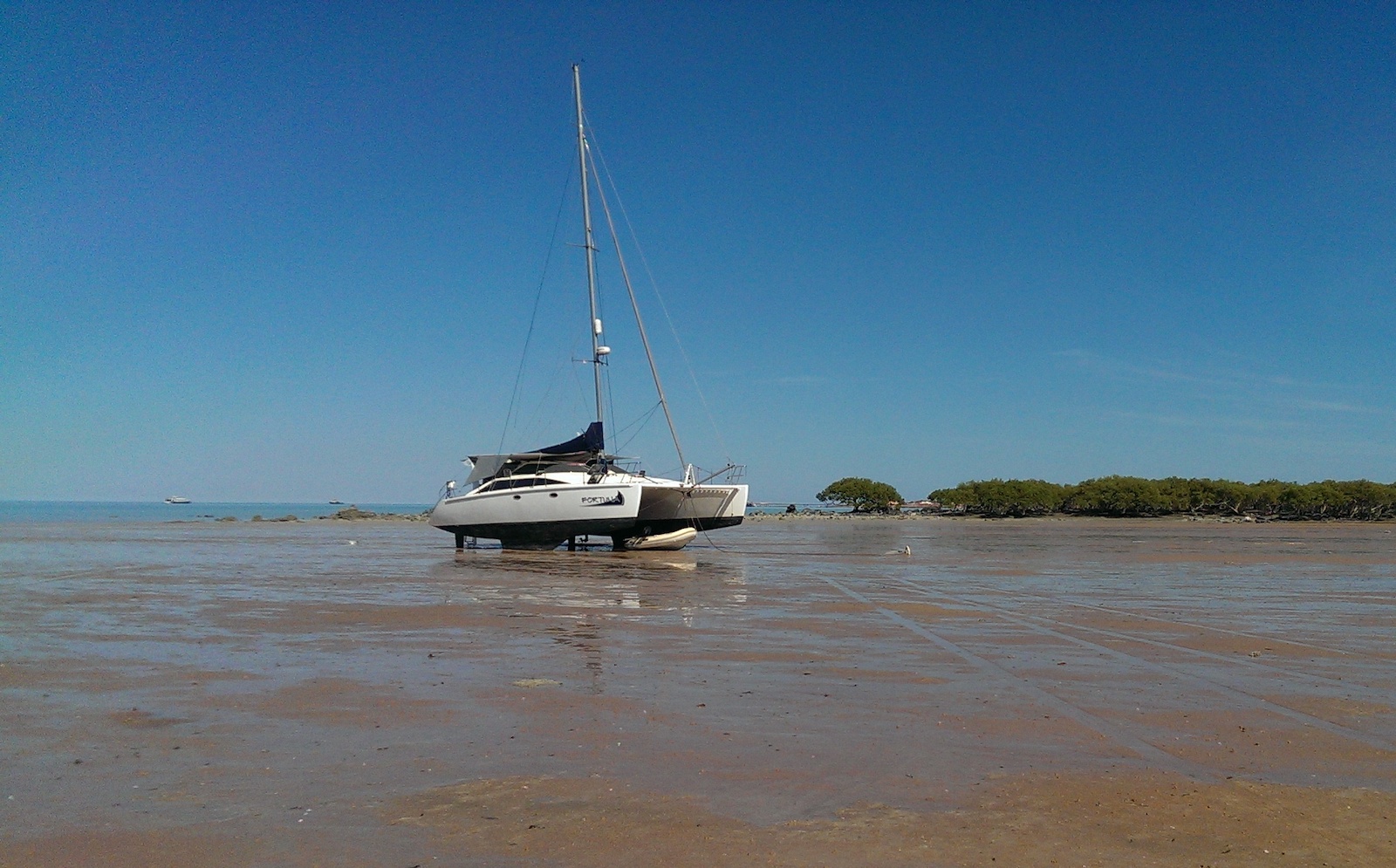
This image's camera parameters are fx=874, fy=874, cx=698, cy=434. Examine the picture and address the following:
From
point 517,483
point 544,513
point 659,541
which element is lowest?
point 659,541

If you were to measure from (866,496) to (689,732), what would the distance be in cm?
8797

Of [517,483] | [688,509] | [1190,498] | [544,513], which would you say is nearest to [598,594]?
[544,513]

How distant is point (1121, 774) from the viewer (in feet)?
16.9

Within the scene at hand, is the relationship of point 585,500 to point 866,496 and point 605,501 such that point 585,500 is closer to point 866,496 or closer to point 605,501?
point 605,501

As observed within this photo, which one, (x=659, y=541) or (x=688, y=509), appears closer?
(x=688, y=509)

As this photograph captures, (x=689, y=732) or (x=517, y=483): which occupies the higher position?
(x=517, y=483)

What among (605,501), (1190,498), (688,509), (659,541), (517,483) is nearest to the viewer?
(605,501)

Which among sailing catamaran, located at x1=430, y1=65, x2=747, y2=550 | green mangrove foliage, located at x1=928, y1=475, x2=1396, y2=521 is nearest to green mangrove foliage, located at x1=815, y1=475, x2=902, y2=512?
green mangrove foliage, located at x1=928, y1=475, x2=1396, y2=521

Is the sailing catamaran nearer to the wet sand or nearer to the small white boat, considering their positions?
the small white boat

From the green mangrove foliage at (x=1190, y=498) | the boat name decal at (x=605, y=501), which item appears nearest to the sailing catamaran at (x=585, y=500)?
the boat name decal at (x=605, y=501)

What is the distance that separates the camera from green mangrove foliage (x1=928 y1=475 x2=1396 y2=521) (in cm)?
7300

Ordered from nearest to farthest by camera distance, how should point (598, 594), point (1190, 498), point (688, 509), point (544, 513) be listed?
point (598, 594), point (544, 513), point (688, 509), point (1190, 498)

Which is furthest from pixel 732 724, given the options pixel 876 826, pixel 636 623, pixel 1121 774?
pixel 636 623

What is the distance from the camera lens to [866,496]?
302 ft
